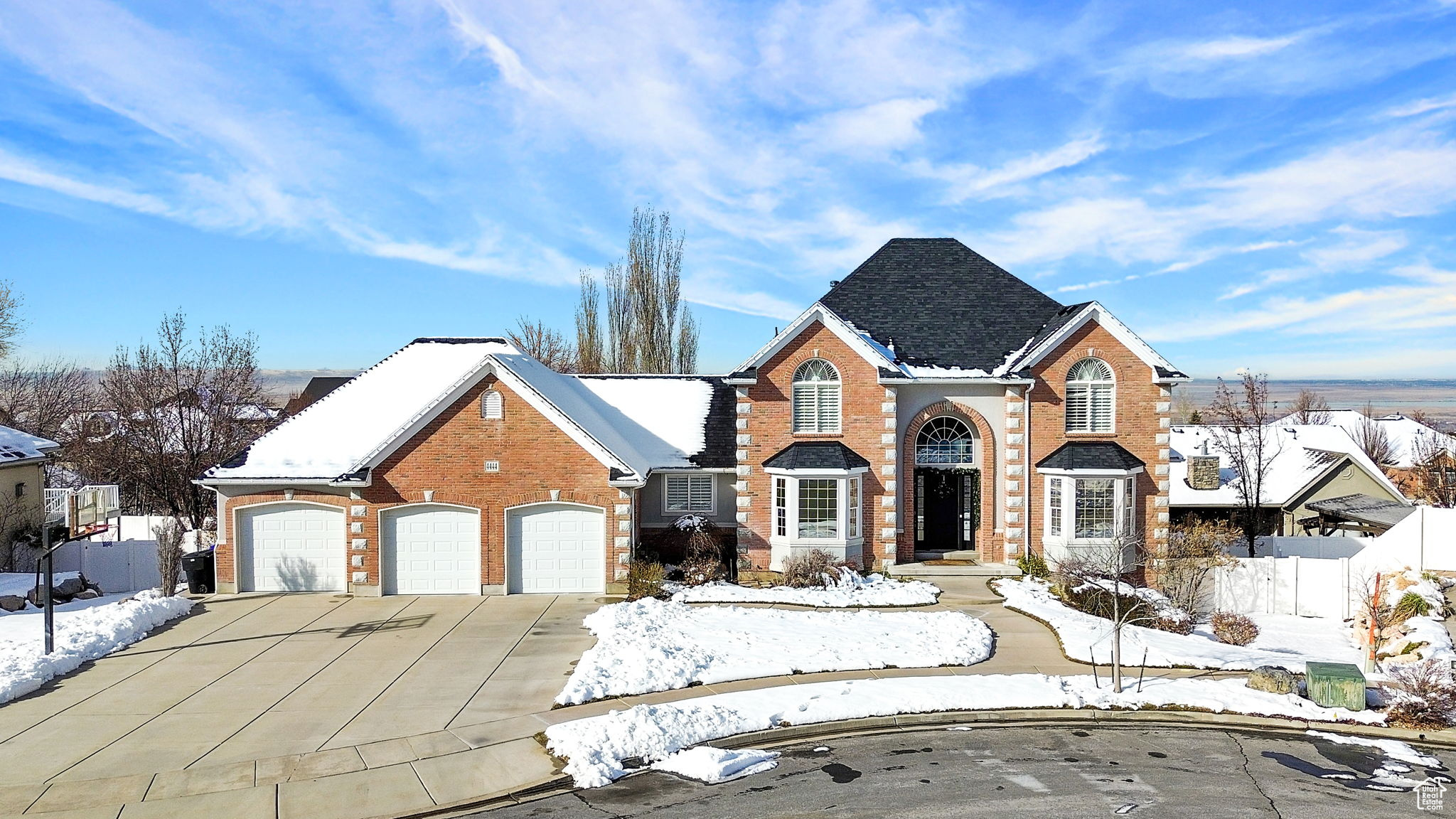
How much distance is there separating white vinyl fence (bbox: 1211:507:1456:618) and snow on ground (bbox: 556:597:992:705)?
335 inches

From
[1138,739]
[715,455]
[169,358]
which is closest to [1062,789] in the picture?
[1138,739]

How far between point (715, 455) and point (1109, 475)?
11.1 metres

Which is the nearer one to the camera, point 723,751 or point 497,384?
point 723,751

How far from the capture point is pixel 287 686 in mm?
15430

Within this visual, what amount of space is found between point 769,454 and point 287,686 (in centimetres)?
1377

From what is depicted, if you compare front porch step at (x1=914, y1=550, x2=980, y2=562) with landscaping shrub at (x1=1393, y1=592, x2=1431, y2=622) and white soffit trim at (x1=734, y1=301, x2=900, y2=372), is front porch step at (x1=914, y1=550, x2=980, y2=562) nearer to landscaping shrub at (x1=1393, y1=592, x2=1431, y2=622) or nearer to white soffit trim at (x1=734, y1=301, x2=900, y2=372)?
white soffit trim at (x1=734, y1=301, x2=900, y2=372)

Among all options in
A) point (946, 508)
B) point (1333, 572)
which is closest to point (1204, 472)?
point (1333, 572)

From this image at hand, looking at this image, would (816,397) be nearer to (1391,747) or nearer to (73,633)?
(1391,747)

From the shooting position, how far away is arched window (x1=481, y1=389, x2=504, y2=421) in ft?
74.7

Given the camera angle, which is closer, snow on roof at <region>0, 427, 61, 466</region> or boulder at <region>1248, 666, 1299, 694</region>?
boulder at <region>1248, 666, 1299, 694</region>

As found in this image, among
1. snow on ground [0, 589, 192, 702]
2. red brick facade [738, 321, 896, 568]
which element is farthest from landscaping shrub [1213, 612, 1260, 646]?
snow on ground [0, 589, 192, 702]

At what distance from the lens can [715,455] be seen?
26203 millimetres

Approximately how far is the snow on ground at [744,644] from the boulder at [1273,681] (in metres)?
4.56

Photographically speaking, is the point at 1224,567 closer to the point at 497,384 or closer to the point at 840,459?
the point at 840,459
